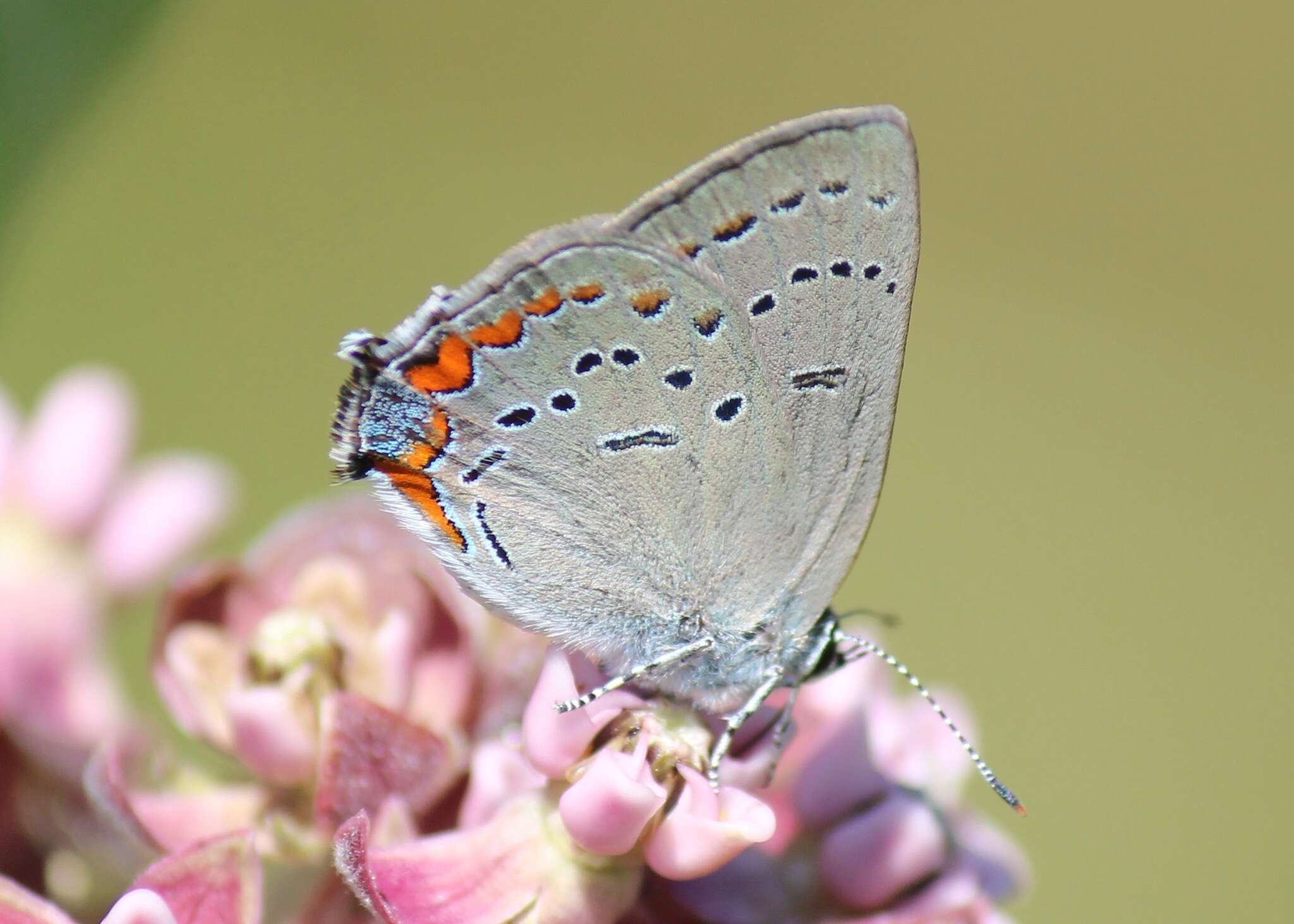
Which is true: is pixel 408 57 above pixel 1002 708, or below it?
above

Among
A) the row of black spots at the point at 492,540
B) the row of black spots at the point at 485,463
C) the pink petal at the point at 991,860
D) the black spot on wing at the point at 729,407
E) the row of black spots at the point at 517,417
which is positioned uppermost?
the black spot on wing at the point at 729,407

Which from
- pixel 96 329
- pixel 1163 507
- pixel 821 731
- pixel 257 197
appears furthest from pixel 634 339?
pixel 1163 507

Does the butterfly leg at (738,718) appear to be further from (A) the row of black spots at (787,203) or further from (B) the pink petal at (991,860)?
(A) the row of black spots at (787,203)

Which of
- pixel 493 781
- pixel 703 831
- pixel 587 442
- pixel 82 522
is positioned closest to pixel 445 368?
pixel 587 442

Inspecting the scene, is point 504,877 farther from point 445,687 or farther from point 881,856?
point 881,856

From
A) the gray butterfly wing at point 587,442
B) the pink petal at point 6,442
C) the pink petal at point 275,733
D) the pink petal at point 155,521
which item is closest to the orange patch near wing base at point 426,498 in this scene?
the gray butterfly wing at point 587,442

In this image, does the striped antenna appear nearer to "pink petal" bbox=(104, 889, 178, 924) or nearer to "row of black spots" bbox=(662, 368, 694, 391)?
"row of black spots" bbox=(662, 368, 694, 391)

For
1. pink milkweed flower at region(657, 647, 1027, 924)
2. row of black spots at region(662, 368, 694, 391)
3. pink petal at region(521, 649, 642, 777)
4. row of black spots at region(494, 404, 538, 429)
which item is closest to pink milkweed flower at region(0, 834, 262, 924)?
pink petal at region(521, 649, 642, 777)

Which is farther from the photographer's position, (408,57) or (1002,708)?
(408,57)

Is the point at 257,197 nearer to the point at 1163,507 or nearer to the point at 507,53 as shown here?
the point at 507,53
